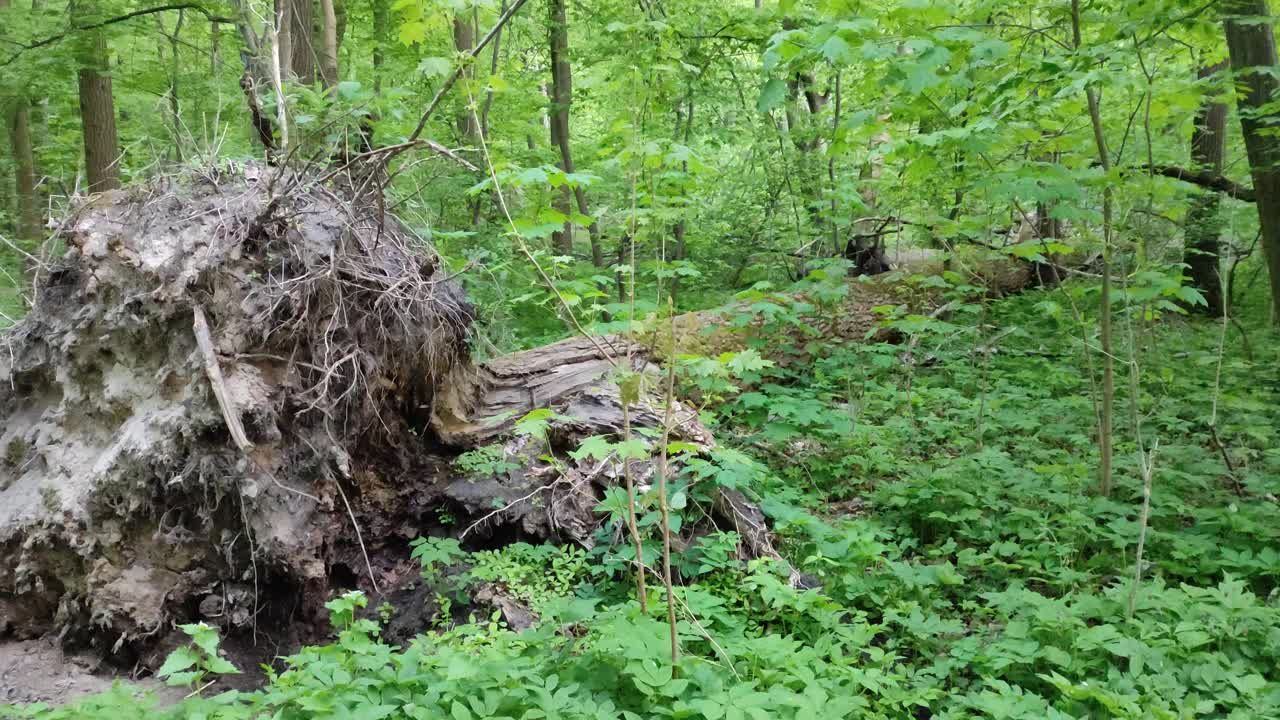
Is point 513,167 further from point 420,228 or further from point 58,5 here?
point 58,5

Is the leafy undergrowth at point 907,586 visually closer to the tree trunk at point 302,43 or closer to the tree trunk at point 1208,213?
the tree trunk at point 1208,213

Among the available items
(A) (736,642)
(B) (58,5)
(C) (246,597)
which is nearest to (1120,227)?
(A) (736,642)

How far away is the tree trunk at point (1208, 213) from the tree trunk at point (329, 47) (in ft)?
26.8

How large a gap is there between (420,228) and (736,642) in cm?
340

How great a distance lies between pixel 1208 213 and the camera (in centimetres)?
680

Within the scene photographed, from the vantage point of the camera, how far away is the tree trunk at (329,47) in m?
6.95

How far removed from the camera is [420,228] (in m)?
4.79

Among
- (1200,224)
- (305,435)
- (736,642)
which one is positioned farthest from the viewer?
(1200,224)

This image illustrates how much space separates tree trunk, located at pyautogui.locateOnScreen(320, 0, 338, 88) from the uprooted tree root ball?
3354 millimetres

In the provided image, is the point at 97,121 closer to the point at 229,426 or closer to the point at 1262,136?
the point at 229,426

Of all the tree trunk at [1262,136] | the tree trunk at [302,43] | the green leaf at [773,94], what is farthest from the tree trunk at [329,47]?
the tree trunk at [1262,136]

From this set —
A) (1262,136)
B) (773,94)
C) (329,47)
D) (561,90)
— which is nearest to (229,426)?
(773,94)

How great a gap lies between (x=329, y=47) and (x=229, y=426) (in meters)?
5.12

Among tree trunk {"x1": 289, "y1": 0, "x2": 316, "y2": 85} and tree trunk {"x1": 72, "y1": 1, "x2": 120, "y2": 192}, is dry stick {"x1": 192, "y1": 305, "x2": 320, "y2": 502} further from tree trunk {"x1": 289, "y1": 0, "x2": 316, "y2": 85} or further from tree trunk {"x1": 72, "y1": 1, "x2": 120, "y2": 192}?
tree trunk {"x1": 72, "y1": 1, "x2": 120, "y2": 192}
